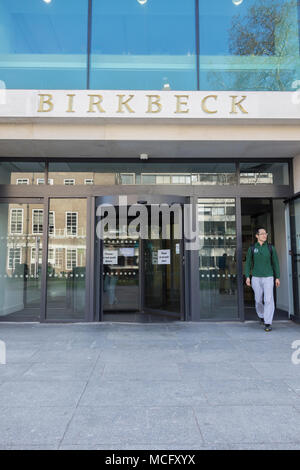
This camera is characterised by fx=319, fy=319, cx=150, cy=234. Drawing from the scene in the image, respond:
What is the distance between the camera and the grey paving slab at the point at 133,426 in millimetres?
2400

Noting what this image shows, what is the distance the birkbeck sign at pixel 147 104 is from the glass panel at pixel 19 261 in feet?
6.96

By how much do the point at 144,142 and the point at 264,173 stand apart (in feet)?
9.35

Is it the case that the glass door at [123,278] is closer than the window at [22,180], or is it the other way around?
the window at [22,180]

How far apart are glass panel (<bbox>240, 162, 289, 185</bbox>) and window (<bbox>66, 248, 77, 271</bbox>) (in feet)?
13.0

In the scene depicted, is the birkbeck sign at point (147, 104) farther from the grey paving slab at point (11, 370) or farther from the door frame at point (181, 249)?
the grey paving slab at point (11, 370)

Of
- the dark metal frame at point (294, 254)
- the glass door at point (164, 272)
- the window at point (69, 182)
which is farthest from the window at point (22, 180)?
the dark metal frame at point (294, 254)

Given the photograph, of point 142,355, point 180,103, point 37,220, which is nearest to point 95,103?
point 180,103

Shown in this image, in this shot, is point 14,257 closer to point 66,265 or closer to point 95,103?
point 66,265

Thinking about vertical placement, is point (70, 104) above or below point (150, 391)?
above

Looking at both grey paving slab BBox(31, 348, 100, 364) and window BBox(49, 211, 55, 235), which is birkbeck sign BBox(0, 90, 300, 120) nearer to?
window BBox(49, 211, 55, 235)

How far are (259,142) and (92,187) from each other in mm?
3512

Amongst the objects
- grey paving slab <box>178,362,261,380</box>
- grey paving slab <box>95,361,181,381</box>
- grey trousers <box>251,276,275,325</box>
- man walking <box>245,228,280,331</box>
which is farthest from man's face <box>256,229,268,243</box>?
grey paving slab <box>95,361,181,381</box>

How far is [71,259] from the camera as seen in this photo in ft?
22.3

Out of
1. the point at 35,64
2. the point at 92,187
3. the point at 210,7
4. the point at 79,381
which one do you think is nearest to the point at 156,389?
the point at 79,381
